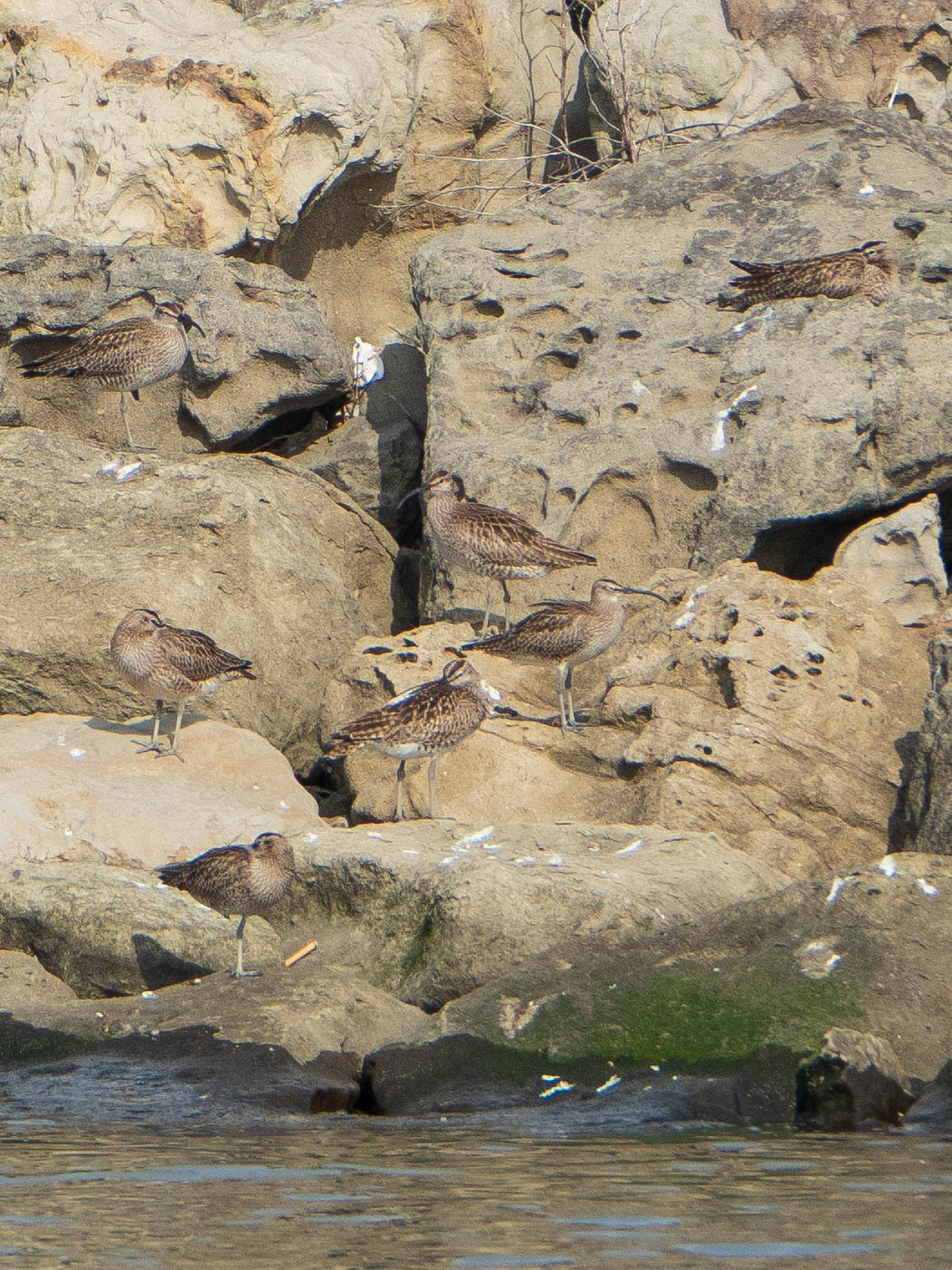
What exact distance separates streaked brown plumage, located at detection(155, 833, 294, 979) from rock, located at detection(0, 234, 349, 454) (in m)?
6.13

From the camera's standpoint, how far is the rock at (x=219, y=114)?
15219mm

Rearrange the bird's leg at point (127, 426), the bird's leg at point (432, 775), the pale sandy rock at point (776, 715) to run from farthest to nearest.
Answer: the bird's leg at point (127, 426) < the bird's leg at point (432, 775) < the pale sandy rock at point (776, 715)

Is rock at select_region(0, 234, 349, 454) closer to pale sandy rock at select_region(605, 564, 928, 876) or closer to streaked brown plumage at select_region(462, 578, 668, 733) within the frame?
streaked brown plumage at select_region(462, 578, 668, 733)

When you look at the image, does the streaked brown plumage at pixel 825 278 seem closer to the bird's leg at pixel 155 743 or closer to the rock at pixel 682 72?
the rock at pixel 682 72

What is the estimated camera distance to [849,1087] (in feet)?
23.9

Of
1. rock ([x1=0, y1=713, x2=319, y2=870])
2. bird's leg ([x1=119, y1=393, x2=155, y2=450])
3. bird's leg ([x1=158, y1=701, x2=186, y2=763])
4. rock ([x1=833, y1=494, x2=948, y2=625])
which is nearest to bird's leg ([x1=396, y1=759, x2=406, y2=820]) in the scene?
rock ([x1=0, y1=713, x2=319, y2=870])

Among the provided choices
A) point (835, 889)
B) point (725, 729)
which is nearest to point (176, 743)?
point (725, 729)

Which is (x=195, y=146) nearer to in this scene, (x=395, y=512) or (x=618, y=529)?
(x=395, y=512)

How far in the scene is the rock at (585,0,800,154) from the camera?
16.8m

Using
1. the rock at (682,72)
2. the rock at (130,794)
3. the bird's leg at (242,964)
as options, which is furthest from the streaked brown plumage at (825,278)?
the bird's leg at (242,964)

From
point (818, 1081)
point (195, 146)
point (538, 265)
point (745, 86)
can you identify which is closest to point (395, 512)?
point (538, 265)

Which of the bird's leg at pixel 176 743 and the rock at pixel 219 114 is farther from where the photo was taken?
the rock at pixel 219 114

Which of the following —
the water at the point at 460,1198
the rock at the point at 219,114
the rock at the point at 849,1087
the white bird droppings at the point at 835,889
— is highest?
the rock at the point at 219,114

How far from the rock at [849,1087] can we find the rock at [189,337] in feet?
27.7
